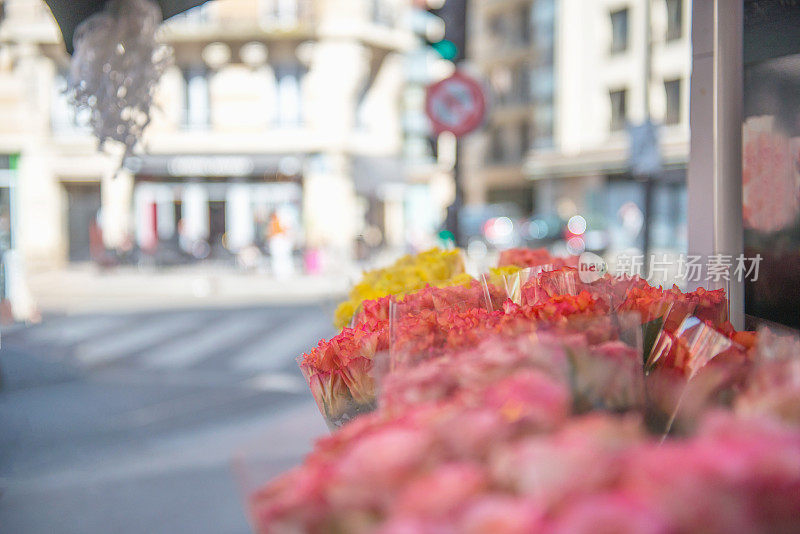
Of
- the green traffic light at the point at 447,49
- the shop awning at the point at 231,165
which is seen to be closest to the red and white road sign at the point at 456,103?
the green traffic light at the point at 447,49

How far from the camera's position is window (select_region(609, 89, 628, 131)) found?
30750mm

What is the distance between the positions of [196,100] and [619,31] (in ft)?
54.9

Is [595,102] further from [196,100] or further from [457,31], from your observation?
[457,31]

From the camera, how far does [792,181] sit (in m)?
1.96

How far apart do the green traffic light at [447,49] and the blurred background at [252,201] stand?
A: 2 centimetres

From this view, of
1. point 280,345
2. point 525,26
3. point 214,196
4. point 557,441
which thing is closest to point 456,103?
point 280,345

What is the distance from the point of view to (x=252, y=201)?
25.1 meters

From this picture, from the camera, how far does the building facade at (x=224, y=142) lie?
935 inches

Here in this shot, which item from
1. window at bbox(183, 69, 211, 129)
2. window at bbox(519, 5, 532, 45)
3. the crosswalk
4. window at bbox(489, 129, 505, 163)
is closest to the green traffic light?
the crosswalk

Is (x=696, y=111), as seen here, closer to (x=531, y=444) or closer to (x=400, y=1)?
(x=531, y=444)

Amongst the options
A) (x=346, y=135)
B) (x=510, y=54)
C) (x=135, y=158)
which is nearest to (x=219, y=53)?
(x=346, y=135)

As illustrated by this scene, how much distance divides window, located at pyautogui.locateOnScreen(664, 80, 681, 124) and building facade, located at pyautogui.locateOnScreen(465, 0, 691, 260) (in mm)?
36

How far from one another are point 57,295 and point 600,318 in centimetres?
1703

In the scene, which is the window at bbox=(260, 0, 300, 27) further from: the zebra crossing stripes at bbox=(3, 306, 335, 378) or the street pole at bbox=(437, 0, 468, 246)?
the street pole at bbox=(437, 0, 468, 246)
